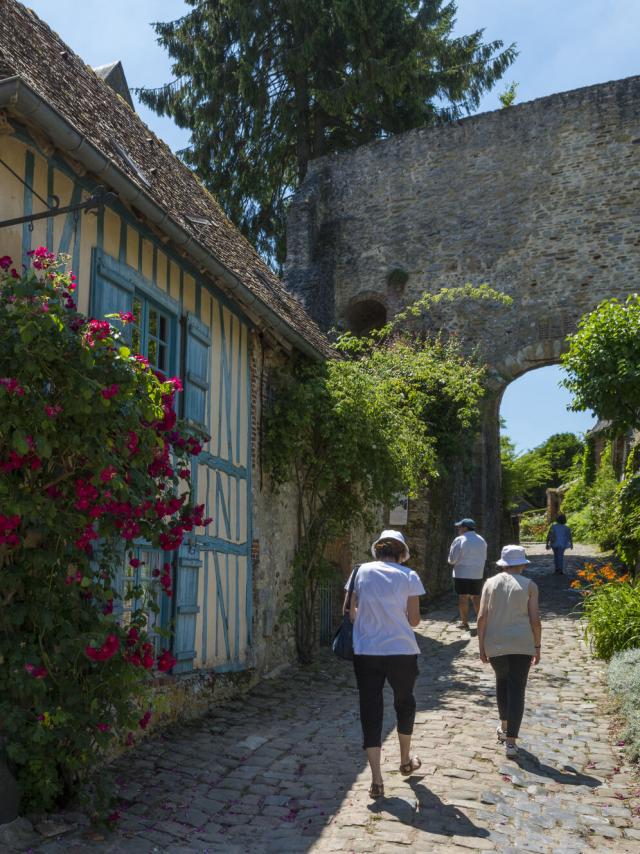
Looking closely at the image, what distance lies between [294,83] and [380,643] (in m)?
17.5

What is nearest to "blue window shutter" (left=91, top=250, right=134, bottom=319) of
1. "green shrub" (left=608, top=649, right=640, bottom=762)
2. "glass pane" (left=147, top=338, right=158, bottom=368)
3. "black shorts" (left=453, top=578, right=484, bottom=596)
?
"glass pane" (left=147, top=338, right=158, bottom=368)

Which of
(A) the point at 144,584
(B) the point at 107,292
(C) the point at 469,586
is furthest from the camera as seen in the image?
(C) the point at 469,586

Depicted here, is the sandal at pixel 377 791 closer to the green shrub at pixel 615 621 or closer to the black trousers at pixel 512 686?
the black trousers at pixel 512 686

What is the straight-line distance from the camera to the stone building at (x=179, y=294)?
16.1 ft

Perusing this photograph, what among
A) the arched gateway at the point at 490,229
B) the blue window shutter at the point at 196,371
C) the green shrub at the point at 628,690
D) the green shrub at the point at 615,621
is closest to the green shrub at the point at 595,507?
the arched gateway at the point at 490,229

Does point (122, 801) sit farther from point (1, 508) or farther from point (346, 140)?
point (346, 140)

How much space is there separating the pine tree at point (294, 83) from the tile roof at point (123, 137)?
32.9ft

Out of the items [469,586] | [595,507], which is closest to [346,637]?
[469,586]

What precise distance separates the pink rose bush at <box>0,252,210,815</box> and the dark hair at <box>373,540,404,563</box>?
1.19 metres

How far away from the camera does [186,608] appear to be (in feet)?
21.0

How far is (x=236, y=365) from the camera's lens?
7.80 metres

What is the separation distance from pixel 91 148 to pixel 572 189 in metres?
12.9

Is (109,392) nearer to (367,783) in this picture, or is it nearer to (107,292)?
(107,292)

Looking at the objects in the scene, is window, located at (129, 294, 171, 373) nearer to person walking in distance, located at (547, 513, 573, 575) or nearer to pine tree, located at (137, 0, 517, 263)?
person walking in distance, located at (547, 513, 573, 575)
